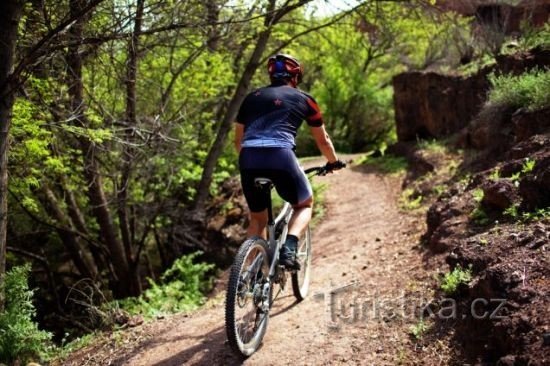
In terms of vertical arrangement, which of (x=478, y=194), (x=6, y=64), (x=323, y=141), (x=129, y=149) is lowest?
(x=478, y=194)

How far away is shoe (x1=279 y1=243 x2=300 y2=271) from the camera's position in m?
4.14

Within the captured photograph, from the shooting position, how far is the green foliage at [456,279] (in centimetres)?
425

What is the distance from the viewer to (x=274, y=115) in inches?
167

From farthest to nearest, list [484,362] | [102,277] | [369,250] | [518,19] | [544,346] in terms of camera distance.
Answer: [518,19]
[102,277]
[369,250]
[484,362]
[544,346]

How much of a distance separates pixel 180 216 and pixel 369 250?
4.79 meters

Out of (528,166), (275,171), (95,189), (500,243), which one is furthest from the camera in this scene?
(95,189)

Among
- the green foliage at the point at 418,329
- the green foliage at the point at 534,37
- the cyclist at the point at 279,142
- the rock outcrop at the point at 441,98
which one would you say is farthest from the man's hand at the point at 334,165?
the green foliage at the point at 534,37

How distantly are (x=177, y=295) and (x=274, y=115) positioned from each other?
14.9 ft

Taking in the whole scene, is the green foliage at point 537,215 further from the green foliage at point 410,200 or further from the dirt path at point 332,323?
the green foliage at point 410,200

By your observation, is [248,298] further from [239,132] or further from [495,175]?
[495,175]

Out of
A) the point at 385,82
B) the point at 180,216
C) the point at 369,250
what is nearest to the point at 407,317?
the point at 369,250

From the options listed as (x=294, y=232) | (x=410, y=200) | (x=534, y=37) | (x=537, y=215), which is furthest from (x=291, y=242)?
(x=534, y=37)

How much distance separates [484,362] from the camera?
3.38 m

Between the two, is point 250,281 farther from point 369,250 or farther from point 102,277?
point 102,277
